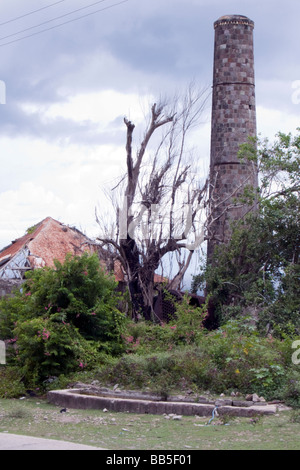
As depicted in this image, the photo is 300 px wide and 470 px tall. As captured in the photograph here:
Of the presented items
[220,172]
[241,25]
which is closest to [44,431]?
→ [220,172]

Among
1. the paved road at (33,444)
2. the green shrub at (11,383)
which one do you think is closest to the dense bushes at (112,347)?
the green shrub at (11,383)

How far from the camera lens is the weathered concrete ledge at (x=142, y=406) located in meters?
8.95

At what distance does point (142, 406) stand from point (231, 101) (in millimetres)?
17783

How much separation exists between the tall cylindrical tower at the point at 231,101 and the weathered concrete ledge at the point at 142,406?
594 inches

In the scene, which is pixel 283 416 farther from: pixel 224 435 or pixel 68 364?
pixel 68 364

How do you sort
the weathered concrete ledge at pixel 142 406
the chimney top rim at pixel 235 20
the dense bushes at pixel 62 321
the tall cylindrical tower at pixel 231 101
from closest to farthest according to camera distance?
the weathered concrete ledge at pixel 142 406 → the dense bushes at pixel 62 321 → the tall cylindrical tower at pixel 231 101 → the chimney top rim at pixel 235 20

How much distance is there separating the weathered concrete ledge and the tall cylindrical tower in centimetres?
1508

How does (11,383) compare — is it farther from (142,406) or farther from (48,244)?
(48,244)

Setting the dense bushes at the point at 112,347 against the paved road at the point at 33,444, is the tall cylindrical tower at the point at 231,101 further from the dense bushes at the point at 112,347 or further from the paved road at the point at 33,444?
the paved road at the point at 33,444

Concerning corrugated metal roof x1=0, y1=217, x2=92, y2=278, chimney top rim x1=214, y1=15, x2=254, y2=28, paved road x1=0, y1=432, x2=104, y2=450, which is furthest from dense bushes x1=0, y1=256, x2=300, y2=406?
chimney top rim x1=214, y1=15, x2=254, y2=28

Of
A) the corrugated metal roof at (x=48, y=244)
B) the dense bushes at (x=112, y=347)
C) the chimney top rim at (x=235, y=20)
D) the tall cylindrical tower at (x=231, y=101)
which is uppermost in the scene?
the chimney top rim at (x=235, y=20)

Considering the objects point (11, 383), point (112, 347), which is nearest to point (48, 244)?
point (112, 347)

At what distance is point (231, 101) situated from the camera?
83.0 feet

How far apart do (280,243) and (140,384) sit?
925 centimetres
